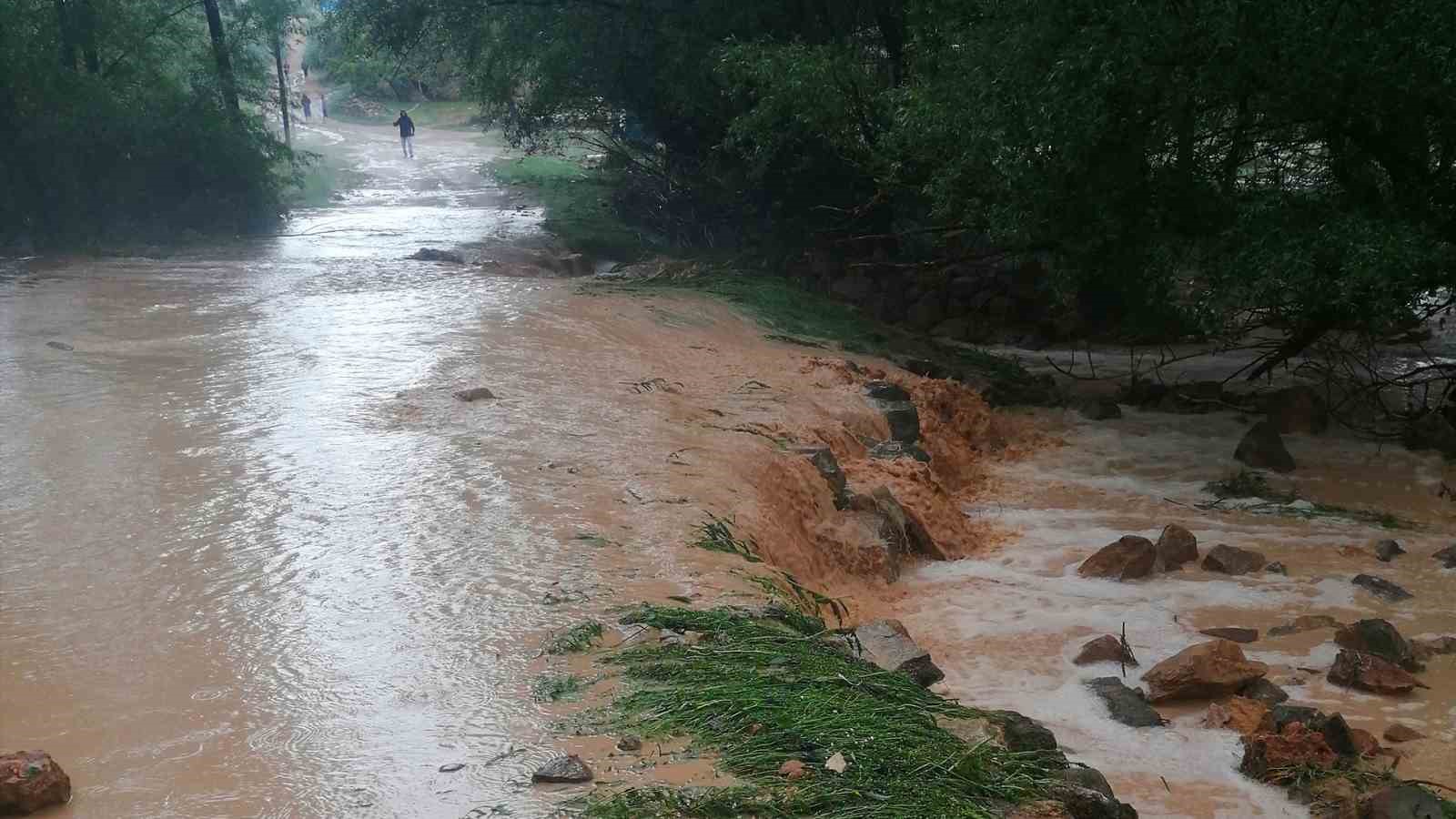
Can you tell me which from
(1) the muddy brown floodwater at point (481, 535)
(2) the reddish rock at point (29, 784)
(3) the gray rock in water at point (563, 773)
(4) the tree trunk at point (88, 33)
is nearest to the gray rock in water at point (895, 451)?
(1) the muddy brown floodwater at point (481, 535)

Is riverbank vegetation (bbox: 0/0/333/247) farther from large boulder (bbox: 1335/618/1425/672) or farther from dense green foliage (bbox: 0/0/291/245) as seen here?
large boulder (bbox: 1335/618/1425/672)

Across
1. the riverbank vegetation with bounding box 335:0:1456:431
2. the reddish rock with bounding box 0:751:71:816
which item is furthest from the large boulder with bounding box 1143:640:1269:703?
the reddish rock with bounding box 0:751:71:816

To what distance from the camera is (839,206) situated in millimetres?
19219

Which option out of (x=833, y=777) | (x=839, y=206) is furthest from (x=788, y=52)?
(x=833, y=777)

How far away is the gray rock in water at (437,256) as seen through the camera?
20.2 meters

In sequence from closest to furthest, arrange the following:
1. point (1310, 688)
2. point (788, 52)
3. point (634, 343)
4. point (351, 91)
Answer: point (1310, 688) < point (634, 343) < point (788, 52) < point (351, 91)

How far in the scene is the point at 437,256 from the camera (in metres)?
20.4

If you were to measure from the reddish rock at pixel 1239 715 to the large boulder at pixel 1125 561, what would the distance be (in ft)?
7.71

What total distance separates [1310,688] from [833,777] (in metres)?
3.57

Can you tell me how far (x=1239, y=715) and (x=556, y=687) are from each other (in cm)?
332

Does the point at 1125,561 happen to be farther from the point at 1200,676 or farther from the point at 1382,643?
the point at 1200,676

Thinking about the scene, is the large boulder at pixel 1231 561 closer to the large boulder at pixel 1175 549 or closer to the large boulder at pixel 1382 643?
the large boulder at pixel 1175 549

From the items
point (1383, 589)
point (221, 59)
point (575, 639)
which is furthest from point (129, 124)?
point (1383, 589)

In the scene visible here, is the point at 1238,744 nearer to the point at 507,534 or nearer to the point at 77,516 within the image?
the point at 507,534
